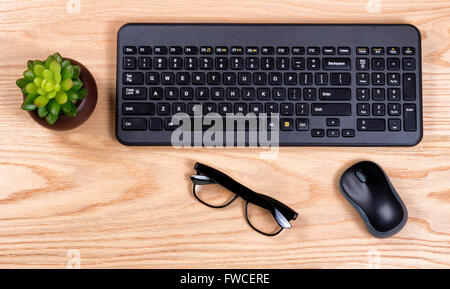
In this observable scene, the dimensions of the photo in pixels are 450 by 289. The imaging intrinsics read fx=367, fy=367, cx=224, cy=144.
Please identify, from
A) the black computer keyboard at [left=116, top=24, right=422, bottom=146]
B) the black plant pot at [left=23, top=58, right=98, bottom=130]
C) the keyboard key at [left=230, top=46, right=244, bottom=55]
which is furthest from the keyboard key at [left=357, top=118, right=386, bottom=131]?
the black plant pot at [left=23, top=58, right=98, bottom=130]

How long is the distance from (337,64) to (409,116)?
0.48ft

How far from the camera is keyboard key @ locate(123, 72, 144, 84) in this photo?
606 millimetres

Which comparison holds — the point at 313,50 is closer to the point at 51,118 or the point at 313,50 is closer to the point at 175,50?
the point at 175,50

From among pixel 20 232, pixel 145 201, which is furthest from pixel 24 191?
pixel 145 201

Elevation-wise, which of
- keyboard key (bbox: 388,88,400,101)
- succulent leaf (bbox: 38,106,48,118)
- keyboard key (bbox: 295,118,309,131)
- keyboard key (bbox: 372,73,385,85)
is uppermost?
keyboard key (bbox: 372,73,385,85)

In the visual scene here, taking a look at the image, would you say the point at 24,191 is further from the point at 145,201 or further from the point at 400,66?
the point at 400,66

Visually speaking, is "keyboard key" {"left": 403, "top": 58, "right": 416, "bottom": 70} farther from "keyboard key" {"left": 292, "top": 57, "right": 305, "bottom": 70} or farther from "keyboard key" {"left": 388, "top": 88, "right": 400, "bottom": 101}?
"keyboard key" {"left": 292, "top": 57, "right": 305, "bottom": 70}

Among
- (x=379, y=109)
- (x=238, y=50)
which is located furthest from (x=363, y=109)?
(x=238, y=50)

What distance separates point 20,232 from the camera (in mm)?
612

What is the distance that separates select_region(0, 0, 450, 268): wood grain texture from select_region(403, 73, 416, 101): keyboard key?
4cm

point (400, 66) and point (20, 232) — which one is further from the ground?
point (400, 66)
